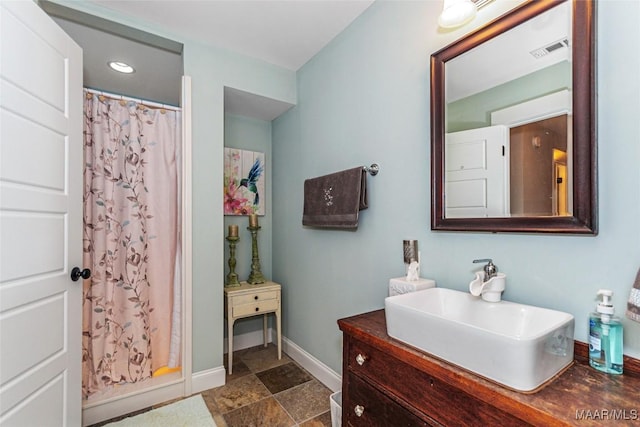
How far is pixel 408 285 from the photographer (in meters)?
1.33

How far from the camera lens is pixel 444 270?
1342 mm

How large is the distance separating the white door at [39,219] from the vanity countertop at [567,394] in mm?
1471

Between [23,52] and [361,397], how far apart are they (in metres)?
1.92

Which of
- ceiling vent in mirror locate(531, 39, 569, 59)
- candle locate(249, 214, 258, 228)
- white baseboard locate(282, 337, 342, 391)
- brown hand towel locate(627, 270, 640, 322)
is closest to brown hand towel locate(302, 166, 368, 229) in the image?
candle locate(249, 214, 258, 228)

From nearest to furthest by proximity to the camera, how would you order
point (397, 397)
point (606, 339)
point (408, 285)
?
1. point (606, 339)
2. point (397, 397)
3. point (408, 285)

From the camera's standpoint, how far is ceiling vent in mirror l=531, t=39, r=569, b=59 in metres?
0.97

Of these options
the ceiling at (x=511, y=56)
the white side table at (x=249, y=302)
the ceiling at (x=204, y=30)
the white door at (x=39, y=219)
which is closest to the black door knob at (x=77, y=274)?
the white door at (x=39, y=219)

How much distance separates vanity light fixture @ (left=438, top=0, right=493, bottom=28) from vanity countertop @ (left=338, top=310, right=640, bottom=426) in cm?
125

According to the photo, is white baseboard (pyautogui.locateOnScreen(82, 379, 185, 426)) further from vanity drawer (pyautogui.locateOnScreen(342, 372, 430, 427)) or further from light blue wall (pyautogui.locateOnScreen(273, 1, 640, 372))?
vanity drawer (pyautogui.locateOnScreen(342, 372, 430, 427))

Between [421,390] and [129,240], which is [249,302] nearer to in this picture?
[129,240]

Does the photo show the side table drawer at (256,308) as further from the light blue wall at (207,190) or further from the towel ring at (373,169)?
the towel ring at (373,169)

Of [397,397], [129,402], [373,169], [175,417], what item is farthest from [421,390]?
[129,402]

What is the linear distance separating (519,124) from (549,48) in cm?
25

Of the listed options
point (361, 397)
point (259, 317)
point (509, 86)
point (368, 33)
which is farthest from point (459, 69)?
point (259, 317)
